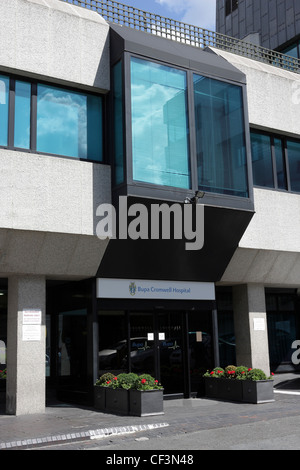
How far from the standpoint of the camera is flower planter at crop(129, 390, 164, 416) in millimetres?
12148

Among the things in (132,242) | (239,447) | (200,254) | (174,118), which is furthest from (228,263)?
(239,447)

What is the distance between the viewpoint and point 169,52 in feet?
47.5

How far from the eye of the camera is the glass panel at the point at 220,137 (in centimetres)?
1471

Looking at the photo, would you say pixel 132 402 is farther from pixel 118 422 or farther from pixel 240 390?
pixel 240 390

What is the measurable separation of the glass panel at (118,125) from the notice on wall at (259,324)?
22.6ft

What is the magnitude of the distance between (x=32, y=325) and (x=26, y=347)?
1.81ft

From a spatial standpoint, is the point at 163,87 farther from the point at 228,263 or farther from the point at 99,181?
the point at 228,263

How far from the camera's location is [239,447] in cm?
868

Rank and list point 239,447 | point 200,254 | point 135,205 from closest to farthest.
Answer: point 239,447 → point 135,205 → point 200,254

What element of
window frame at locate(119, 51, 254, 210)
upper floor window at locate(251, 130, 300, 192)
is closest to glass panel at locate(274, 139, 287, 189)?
upper floor window at locate(251, 130, 300, 192)

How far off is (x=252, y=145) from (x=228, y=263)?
12.6 ft

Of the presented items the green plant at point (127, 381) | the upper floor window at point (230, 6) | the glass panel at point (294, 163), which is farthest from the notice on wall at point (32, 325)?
the upper floor window at point (230, 6)

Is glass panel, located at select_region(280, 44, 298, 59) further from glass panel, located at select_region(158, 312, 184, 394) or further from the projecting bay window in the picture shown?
glass panel, located at select_region(158, 312, 184, 394)

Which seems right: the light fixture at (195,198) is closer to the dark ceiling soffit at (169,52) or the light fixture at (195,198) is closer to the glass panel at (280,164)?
the dark ceiling soffit at (169,52)
